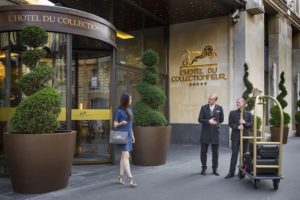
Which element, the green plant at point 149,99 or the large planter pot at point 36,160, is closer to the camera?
the large planter pot at point 36,160

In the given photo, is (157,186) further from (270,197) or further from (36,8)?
(36,8)

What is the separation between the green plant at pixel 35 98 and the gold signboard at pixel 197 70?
9.20 m

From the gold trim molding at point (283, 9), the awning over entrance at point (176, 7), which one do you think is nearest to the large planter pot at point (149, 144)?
the awning over entrance at point (176, 7)

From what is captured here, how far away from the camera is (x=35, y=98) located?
256 inches

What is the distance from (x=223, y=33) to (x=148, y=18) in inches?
118

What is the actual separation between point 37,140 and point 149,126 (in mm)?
3675

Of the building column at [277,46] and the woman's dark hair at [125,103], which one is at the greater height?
the building column at [277,46]

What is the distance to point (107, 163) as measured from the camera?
982 centimetres

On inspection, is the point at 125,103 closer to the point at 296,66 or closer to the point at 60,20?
the point at 60,20

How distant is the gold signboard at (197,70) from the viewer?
15133 mm

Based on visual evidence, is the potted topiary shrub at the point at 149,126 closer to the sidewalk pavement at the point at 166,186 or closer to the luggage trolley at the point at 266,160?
the sidewalk pavement at the point at 166,186

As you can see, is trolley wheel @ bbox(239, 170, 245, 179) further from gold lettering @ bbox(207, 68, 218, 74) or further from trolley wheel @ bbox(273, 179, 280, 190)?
gold lettering @ bbox(207, 68, 218, 74)

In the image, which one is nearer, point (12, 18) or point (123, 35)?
point (12, 18)

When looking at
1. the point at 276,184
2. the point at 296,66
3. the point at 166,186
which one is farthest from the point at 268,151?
the point at 296,66
